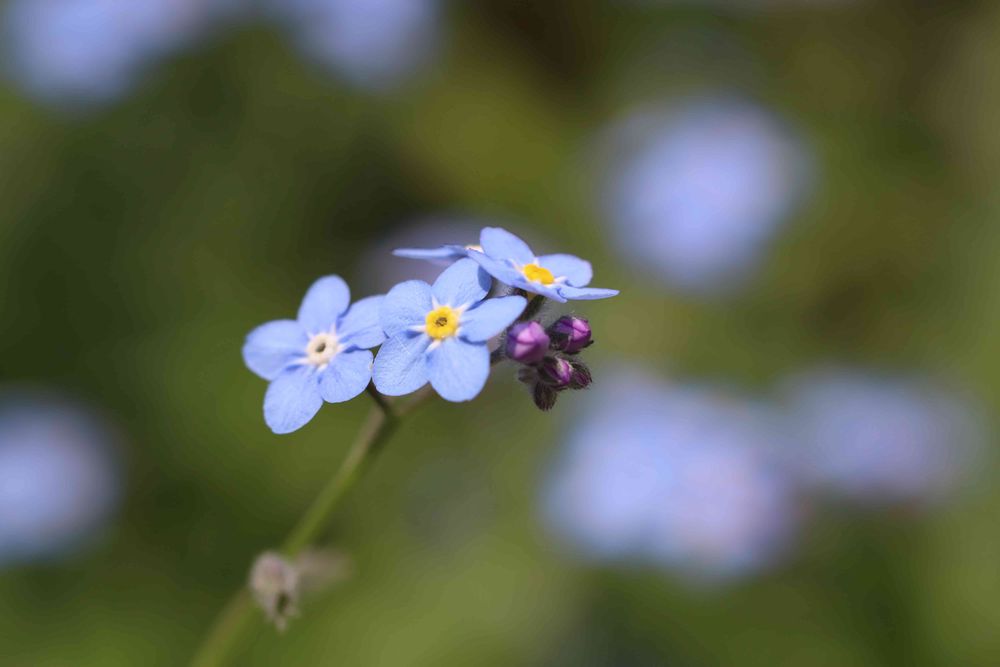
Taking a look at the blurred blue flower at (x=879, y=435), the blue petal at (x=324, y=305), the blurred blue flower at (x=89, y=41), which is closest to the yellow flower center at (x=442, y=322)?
the blue petal at (x=324, y=305)

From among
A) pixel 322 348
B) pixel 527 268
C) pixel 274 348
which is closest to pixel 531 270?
pixel 527 268

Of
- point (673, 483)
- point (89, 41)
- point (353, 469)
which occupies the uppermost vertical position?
point (89, 41)

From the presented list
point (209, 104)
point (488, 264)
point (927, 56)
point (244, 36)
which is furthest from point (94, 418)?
point (927, 56)

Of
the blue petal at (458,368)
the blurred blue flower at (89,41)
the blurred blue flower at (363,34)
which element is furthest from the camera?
the blurred blue flower at (363,34)

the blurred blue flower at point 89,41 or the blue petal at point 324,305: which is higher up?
the blurred blue flower at point 89,41

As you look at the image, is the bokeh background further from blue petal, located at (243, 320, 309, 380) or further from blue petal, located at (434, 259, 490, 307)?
blue petal, located at (434, 259, 490, 307)

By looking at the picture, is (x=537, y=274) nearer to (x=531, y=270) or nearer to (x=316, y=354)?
(x=531, y=270)

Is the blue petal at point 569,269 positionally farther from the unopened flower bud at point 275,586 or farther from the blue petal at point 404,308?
the unopened flower bud at point 275,586
